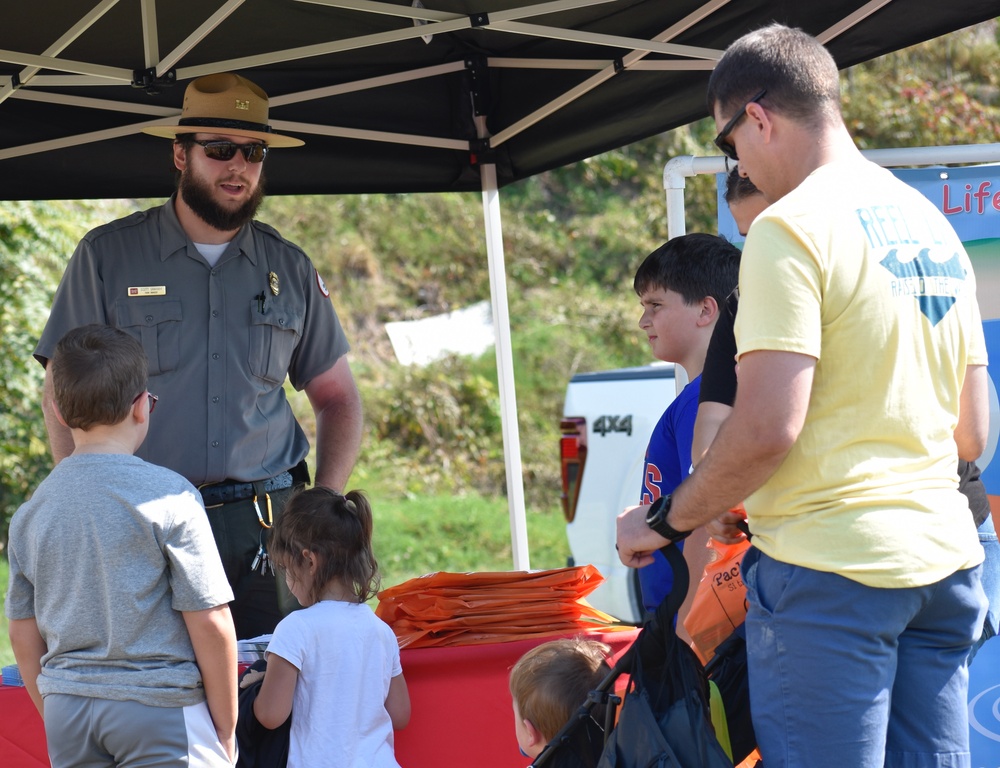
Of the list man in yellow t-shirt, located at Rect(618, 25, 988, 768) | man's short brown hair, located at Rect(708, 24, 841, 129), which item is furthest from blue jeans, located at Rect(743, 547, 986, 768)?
man's short brown hair, located at Rect(708, 24, 841, 129)

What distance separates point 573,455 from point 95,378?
4097 millimetres

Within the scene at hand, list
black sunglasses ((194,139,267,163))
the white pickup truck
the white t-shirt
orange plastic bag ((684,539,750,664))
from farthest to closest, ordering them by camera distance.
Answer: the white pickup truck < black sunglasses ((194,139,267,163)) < the white t-shirt < orange plastic bag ((684,539,750,664))

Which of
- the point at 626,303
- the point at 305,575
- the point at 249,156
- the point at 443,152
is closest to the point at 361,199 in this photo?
the point at 626,303

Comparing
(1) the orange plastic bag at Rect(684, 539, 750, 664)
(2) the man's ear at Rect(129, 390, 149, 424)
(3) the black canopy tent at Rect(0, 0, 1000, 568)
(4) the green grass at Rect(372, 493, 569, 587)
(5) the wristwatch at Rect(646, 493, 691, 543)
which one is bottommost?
(4) the green grass at Rect(372, 493, 569, 587)

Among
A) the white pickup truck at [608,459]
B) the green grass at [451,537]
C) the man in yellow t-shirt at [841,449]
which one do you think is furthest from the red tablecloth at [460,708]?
the green grass at [451,537]

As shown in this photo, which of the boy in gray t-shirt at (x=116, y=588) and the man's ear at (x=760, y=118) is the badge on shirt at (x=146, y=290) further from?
the man's ear at (x=760, y=118)

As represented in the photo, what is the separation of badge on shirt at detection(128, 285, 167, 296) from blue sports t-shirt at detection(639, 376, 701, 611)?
1454mm

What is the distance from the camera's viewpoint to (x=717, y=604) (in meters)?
2.33

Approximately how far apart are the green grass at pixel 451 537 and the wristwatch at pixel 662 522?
27.1 ft

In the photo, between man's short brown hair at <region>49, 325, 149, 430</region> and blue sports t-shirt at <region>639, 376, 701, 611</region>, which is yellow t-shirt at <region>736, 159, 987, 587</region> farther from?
man's short brown hair at <region>49, 325, 149, 430</region>

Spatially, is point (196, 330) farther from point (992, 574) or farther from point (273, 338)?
point (992, 574)

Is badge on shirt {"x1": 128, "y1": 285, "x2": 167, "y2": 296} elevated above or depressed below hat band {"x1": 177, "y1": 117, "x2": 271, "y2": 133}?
below

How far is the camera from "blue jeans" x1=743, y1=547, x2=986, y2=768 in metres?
1.71

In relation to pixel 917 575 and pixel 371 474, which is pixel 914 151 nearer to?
pixel 917 575
